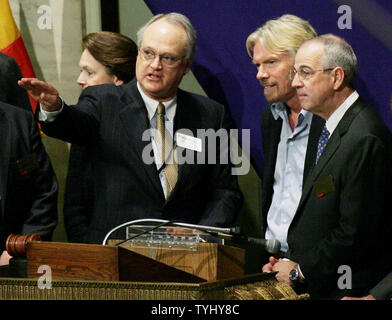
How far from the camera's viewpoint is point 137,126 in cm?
338

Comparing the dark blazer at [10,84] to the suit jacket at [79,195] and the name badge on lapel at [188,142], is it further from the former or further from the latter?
the name badge on lapel at [188,142]

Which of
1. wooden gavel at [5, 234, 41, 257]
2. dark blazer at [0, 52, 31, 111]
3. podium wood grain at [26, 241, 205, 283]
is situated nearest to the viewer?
podium wood grain at [26, 241, 205, 283]

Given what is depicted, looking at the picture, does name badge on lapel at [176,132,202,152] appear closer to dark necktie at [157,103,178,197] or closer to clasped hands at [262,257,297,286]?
dark necktie at [157,103,178,197]

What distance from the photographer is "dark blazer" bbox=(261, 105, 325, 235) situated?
11.3ft

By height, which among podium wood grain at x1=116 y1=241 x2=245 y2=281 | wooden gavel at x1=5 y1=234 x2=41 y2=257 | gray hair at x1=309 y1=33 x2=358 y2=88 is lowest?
podium wood grain at x1=116 y1=241 x2=245 y2=281

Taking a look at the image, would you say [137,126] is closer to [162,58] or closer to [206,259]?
[162,58]

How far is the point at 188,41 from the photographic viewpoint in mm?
3543

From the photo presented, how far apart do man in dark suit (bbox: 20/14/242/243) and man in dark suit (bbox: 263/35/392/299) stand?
47 centimetres

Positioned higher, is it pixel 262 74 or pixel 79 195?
pixel 262 74

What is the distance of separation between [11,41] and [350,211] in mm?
2397

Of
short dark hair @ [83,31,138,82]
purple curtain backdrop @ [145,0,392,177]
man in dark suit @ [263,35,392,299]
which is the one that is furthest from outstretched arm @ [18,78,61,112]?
purple curtain backdrop @ [145,0,392,177]

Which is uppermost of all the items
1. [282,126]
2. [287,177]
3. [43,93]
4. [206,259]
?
[43,93]

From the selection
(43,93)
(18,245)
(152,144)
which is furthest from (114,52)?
(18,245)
